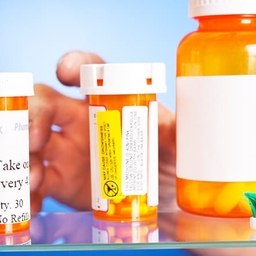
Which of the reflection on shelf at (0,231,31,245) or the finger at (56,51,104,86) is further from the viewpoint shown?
the finger at (56,51,104,86)

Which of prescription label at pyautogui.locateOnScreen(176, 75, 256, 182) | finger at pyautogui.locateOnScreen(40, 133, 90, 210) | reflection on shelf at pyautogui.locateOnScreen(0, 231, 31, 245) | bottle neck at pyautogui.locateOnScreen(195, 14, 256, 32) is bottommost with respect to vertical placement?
reflection on shelf at pyautogui.locateOnScreen(0, 231, 31, 245)

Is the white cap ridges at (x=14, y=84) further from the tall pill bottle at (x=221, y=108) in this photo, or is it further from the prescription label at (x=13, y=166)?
the tall pill bottle at (x=221, y=108)

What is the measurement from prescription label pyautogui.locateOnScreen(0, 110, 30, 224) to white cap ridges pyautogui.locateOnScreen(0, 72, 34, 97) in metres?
0.02

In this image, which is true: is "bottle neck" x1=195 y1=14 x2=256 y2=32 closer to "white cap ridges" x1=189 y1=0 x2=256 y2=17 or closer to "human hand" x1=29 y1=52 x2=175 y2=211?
"white cap ridges" x1=189 y1=0 x2=256 y2=17

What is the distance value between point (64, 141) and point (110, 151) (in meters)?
0.11

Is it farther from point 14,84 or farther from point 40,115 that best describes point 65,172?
point 14,84

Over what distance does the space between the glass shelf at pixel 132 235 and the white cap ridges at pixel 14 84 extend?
0.43 feet

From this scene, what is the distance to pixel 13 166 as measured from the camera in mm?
598

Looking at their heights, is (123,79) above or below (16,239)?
above

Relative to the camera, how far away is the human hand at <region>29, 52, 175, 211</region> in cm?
73

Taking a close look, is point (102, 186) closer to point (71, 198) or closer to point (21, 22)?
point (71, 198)

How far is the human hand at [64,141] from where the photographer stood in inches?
28.8

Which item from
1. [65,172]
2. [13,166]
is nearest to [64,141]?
[65,172]

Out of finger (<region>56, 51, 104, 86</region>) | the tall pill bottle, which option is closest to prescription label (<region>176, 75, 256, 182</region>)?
the tall pill bottle
